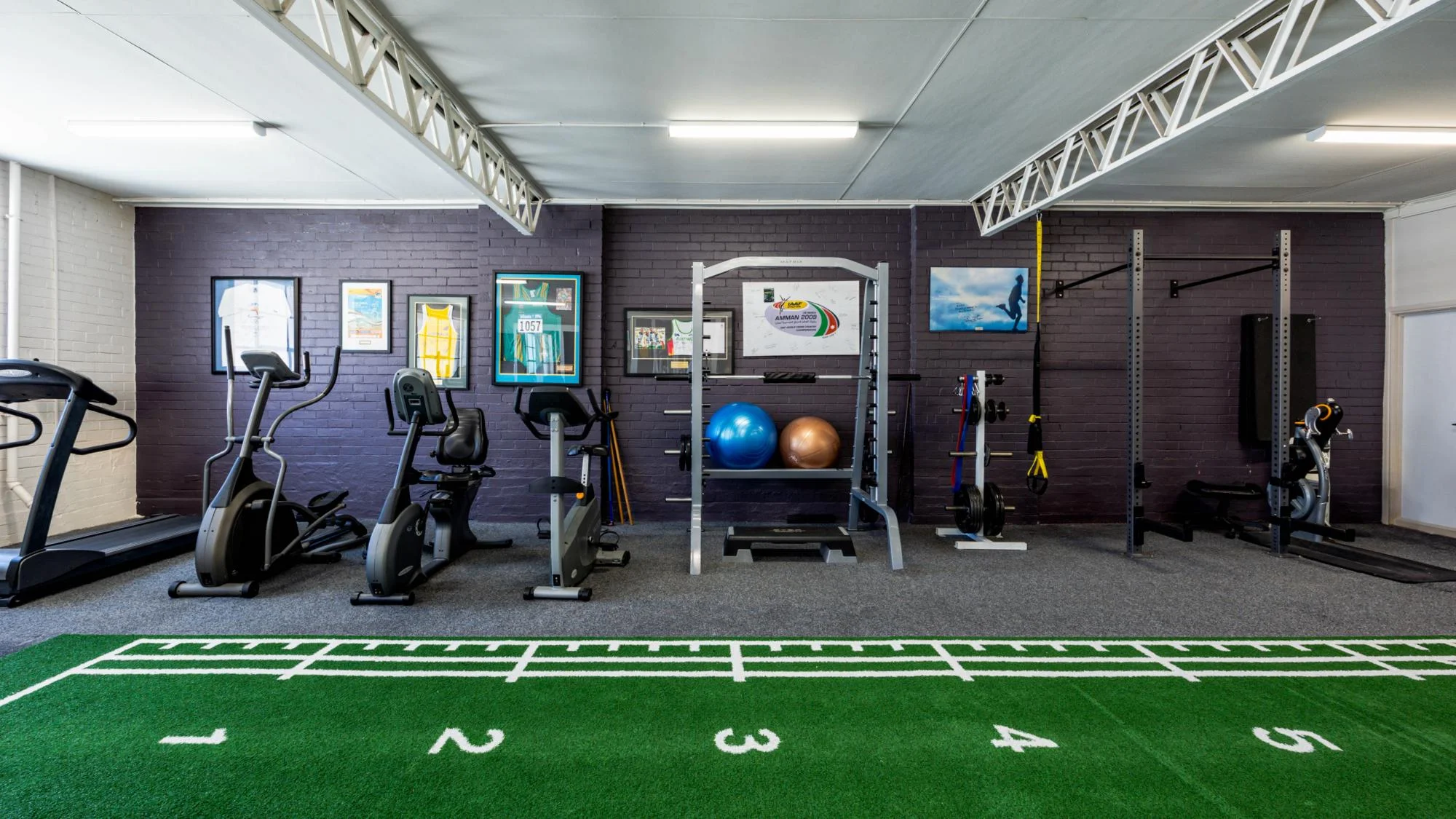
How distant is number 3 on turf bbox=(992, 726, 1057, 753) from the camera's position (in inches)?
78.5

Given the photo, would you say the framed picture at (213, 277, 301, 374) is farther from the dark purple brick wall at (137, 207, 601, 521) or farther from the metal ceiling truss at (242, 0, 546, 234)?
the metal ceiling truss at (242, 0, 546, 234)

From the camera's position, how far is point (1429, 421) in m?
5.42

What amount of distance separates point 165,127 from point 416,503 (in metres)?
3.21

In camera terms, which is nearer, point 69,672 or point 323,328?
point 69,672

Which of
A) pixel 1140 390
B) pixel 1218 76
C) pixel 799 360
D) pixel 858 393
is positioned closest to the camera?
pixel 1218 76

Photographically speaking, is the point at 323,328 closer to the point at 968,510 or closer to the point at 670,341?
the point at 670,341

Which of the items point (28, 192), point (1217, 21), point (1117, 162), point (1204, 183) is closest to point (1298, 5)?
point (1217, 21)

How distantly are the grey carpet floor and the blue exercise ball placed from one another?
943 millimetres

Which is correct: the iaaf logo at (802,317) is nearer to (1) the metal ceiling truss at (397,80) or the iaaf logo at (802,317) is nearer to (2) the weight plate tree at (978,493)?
(2) the weight plate tree at (978,493)

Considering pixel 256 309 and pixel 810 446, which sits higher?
pixel 256 309

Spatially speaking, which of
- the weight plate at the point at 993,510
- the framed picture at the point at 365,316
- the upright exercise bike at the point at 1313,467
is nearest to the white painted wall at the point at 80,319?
the framed picture at the point at 365,316

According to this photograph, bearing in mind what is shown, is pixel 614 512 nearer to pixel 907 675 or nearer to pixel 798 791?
pixel 907 675

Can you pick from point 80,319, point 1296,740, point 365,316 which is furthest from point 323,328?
point 1296,740

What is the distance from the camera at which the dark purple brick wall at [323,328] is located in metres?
5.55
